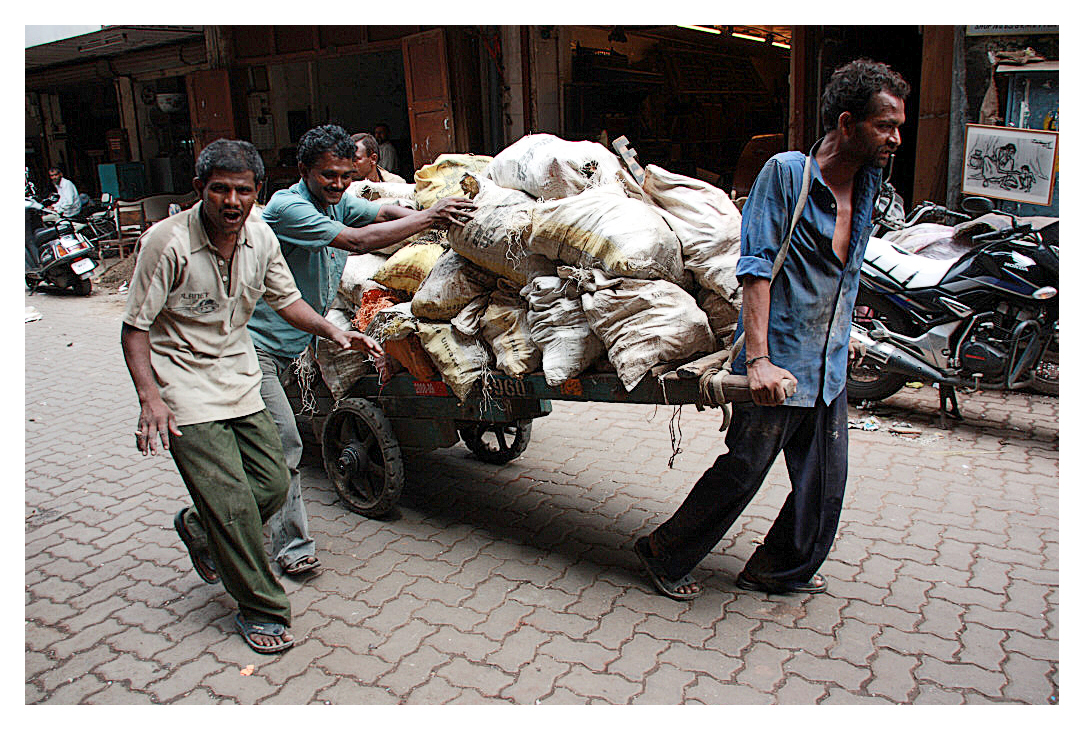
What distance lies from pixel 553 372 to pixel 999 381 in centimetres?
328

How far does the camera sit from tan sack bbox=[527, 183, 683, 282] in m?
2.93

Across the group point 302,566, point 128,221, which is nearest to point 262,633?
point 302,566

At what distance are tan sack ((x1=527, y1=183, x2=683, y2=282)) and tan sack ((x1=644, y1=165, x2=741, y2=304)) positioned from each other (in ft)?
0.21

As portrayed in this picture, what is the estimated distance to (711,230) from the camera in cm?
303

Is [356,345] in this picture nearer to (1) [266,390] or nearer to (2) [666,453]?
(1) [266,390]

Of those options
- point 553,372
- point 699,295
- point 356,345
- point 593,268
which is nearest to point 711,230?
point 699,295

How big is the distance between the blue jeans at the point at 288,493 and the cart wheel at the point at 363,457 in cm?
47

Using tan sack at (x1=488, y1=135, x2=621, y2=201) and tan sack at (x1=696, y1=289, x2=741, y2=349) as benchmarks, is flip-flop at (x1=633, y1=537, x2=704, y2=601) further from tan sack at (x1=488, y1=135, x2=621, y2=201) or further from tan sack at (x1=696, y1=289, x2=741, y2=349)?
tan sack at (x1=488, y1=135, x2=621, y2=201)

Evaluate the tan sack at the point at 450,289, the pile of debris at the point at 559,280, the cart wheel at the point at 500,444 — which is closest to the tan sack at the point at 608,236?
the pile of debris at the point at 559,280

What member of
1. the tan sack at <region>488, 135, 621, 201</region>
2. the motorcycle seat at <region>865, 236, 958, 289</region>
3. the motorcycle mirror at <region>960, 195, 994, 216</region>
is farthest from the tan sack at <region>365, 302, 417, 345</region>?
the motorcycle mirror at <region>960, 195, 994, 216</region>

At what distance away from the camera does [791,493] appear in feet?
9.94

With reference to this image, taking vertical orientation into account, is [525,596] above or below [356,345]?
below

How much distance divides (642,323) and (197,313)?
160 cm

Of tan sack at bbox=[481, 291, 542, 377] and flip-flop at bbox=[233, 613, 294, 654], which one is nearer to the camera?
flip-flop at bbox=[233, 613, 294, 654]
